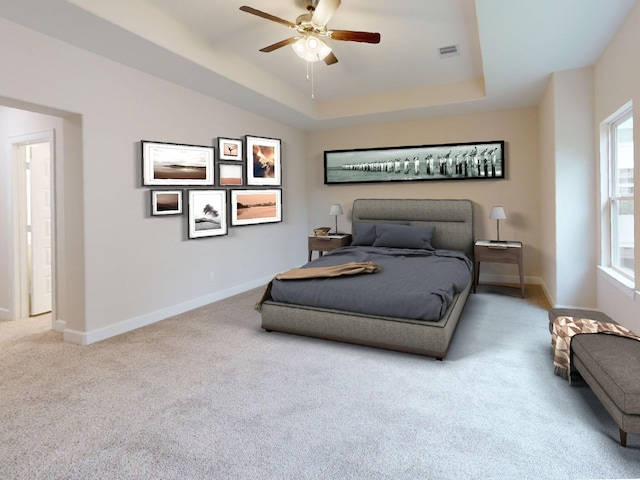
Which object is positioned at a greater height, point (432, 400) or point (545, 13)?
point (545, 13)

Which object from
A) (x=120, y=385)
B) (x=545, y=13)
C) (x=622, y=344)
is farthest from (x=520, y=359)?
(x=120, y=385)

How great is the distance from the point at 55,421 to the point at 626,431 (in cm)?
302

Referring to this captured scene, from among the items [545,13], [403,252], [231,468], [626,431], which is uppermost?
[545,13]

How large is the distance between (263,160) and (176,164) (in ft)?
5.34

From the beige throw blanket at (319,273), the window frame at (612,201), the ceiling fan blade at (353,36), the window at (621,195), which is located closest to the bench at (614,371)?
the window at (621,195)

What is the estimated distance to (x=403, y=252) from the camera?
5.20m

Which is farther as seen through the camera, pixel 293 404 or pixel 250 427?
pixel 293 404

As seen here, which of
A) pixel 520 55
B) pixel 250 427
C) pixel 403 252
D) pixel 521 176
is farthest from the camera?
pixel 521 176

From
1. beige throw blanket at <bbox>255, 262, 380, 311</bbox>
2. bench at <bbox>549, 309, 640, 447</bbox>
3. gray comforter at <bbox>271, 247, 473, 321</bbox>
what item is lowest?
bench at <bbox>549, 309, 640, 447</bbox>

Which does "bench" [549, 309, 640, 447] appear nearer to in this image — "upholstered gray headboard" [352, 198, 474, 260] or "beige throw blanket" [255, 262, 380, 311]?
"beige throw blanket" [255, 262, 380, 311]

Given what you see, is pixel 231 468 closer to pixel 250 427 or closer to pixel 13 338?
pixel 250 427

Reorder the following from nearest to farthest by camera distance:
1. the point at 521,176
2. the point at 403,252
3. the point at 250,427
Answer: the point at 250,427
the point at 403,252
the point at 521,176

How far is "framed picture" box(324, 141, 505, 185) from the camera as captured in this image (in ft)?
19.0

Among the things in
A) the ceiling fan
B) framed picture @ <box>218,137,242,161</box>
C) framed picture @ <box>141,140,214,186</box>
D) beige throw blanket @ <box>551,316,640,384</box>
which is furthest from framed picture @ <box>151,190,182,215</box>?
beige throw blanket @ <box>551,316,640,384</box>
